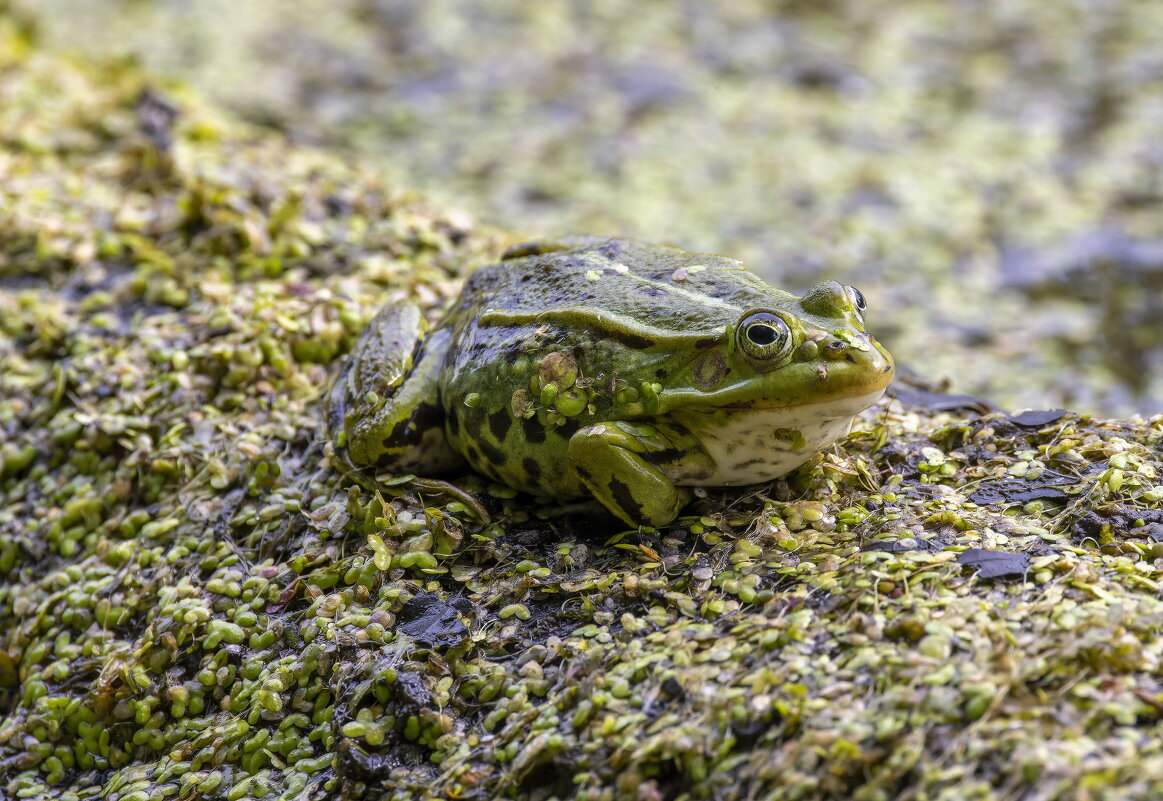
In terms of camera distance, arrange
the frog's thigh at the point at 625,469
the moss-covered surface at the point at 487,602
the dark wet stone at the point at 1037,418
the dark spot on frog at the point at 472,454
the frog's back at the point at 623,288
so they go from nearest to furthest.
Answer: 1. the moss-covered surface at the point at 487,602
2. the frog's thigh at the point at 625,469
3. the frog's back at the point at 623,288
4. the dark spot on frog at the point at 472,454
5. the dark wet stone at the point at 1037,418

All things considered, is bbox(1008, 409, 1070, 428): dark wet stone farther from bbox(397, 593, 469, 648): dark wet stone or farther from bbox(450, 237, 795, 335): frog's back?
bbox(397, 593, 469, 648): dark wet stone

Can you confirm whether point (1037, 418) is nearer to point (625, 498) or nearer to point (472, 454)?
point (625, 498)

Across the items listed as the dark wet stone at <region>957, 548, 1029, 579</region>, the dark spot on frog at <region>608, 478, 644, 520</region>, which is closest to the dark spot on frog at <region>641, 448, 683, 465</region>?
the dark spot on frog at <region>608, 478, 644, 520</region>

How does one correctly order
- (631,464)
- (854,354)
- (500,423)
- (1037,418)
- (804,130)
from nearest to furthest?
(854,354)
(631,464)
(500,423)
(1037,418)
(804,130)

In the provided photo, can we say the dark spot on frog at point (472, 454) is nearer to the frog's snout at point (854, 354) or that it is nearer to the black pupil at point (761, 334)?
the black pupil at point (761, 334)

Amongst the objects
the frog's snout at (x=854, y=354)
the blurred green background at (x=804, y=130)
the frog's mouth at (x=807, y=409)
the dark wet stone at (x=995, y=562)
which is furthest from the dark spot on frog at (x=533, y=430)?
the blurred green background at (x=804, y=130)

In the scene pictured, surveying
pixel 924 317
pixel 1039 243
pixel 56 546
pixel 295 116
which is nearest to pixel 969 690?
pixel 56 546

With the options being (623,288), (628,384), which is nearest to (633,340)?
(628,384)

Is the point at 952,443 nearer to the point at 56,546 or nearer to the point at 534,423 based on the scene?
the point at 534,423
